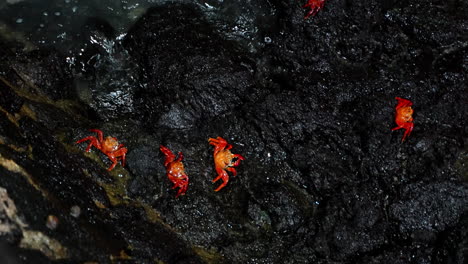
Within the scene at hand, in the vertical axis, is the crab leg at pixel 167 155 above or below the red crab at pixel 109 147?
below

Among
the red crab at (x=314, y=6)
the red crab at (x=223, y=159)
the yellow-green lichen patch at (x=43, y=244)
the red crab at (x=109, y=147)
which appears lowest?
the red crab at (x=223, y=159)

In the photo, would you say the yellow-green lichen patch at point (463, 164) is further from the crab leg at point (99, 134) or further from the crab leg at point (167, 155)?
the crab leg at point (99, 134)

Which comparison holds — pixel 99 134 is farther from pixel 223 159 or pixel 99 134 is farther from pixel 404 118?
pixel 404 118

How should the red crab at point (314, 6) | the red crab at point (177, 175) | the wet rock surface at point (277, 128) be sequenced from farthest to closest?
1. the red crab at point (314, 6)
2. the red crab at point (177, 175)
3. the wet rock surface at point (277, 128)

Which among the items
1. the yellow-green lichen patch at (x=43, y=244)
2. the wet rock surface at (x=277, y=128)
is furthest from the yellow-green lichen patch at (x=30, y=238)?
the wet rock surface at (x=277, y=128)

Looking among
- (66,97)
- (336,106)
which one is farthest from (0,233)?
(336,106)

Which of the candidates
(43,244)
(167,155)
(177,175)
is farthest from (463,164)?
(43,244)
